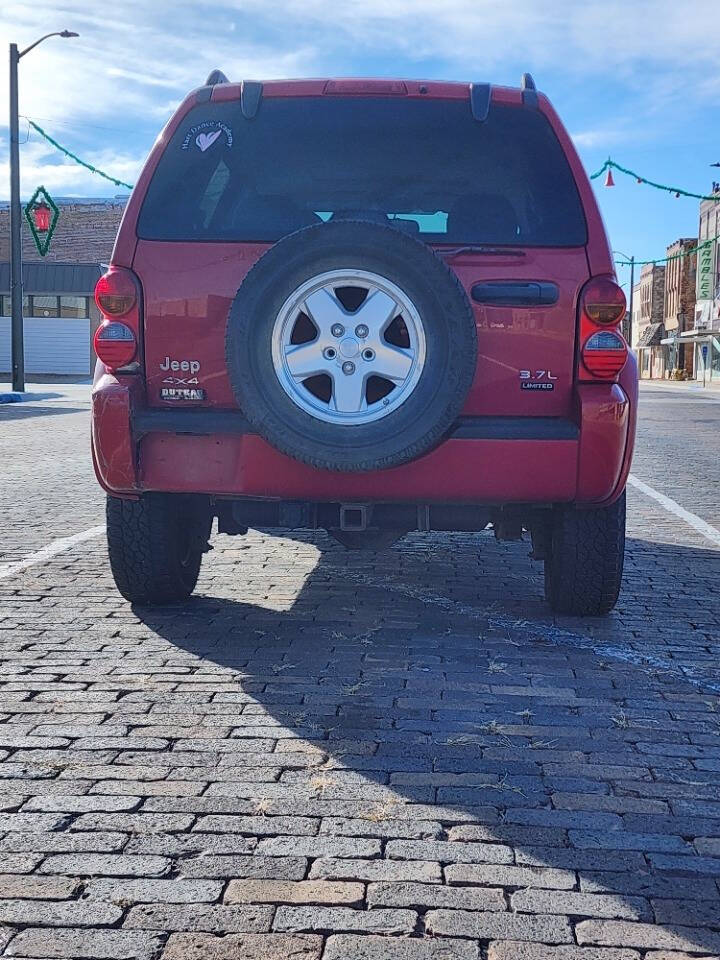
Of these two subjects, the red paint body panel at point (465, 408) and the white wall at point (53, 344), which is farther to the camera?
the white wall at point (53, 344)

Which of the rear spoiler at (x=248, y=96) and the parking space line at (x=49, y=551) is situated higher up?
the rear spoiler at (x=248, y=96)

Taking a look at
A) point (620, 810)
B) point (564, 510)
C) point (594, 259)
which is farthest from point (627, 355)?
point (620, 810)

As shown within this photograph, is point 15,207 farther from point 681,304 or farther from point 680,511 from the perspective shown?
point 681,304

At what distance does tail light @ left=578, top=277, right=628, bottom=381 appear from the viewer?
4477 millimetres

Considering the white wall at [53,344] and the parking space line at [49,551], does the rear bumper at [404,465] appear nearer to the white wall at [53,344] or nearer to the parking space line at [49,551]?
the parking space line at [49,551]

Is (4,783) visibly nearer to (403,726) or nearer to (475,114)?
(403,726)

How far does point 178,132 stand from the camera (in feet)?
15.8

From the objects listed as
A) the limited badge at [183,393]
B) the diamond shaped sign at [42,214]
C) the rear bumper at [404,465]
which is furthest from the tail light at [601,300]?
the diamond shaped sign at [42,214]

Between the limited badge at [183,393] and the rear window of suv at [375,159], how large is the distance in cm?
64

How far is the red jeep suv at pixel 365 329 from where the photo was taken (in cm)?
427

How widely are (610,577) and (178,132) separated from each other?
2629mm

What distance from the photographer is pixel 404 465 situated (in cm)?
447

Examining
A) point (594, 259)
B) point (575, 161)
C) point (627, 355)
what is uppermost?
point (575, 161)

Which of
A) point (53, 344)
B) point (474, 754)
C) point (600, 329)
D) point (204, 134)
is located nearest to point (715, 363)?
point (53, 344)
